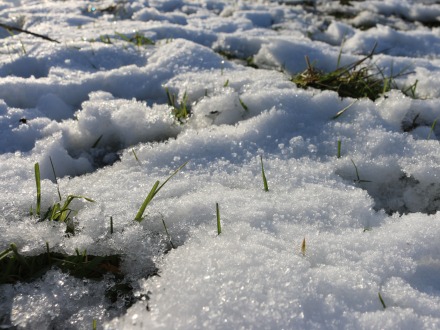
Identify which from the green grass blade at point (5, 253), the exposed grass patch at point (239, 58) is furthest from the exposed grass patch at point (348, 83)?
the green grass blade at point (5, 253)

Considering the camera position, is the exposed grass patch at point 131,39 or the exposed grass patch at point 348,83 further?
the exposed grass patch at point 131,39

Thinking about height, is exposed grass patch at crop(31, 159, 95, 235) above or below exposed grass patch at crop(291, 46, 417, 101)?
below

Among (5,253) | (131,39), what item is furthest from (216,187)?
(131,39)

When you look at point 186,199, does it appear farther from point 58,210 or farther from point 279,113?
point 279,113

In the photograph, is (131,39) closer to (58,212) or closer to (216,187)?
(216,187)

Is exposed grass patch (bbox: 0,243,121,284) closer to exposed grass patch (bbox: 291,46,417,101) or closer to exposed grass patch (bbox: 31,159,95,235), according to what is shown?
exposed grass patch (bbox: 31,159,95,235)

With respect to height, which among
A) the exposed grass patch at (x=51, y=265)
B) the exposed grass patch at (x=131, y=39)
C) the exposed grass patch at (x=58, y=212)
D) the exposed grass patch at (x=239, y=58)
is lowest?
the exposed grass patch at (x=51, y=265)

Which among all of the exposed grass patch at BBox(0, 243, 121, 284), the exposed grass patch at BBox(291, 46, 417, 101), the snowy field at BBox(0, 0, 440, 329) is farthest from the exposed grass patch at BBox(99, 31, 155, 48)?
the exposed grass patch at BBox(0, 243, 121, 284)

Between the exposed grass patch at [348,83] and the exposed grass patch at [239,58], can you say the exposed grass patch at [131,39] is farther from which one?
the exposed grass patch at [348,83]
